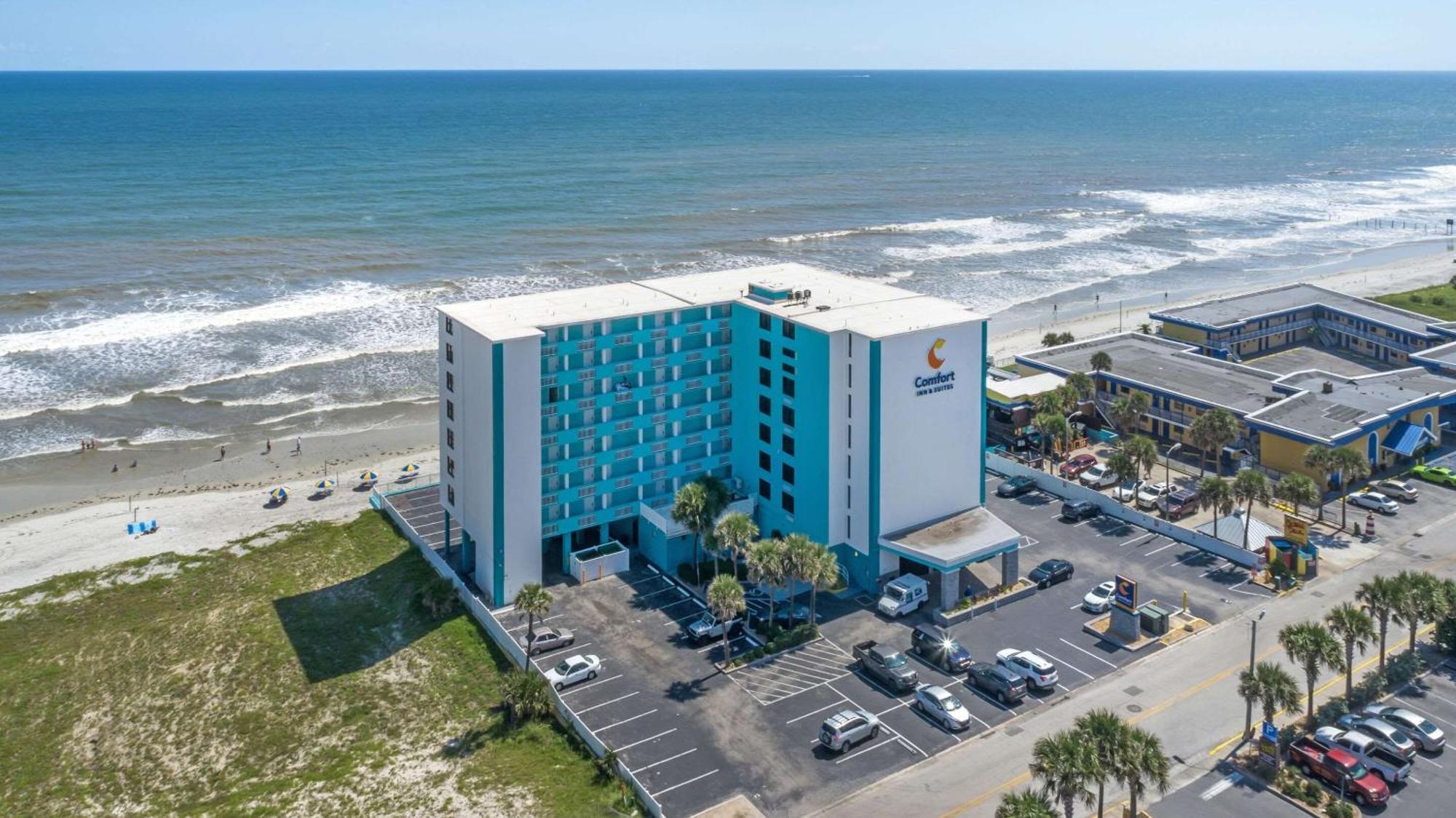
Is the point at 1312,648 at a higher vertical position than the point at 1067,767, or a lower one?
higher


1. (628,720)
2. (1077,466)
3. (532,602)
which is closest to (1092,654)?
(628,720)

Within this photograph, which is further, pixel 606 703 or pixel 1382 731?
pixel 606 703

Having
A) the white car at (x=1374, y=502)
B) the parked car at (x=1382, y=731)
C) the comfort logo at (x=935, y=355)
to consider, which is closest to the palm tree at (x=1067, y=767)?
the parked car at (x=1382, y=731)

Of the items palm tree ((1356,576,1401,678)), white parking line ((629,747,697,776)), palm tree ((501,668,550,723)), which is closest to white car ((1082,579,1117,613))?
palm tree ((1356,576,1401,678))

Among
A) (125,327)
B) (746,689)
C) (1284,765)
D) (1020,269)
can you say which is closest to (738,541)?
(746,689)

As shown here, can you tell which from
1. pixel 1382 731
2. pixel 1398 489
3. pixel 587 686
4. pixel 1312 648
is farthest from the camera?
pixel 1398 489

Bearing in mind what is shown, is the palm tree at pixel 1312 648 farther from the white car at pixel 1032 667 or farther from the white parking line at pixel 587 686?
the white parking line at pixel 587 686

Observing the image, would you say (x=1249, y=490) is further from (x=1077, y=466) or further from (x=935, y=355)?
(x=935, y=355)
